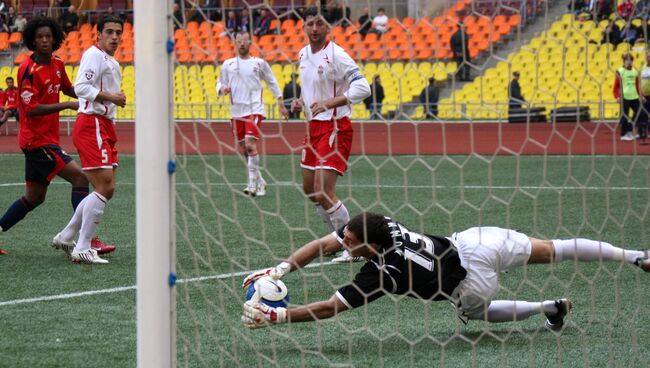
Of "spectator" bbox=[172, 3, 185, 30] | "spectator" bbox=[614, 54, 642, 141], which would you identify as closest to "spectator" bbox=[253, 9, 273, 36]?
"spectator" bbox=[172, 3, 185, 30]

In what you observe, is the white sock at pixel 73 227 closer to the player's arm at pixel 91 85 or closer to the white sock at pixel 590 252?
the player's arm at pixel 91 85

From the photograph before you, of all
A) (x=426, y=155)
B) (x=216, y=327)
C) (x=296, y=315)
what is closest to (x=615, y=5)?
(x=296, y=315)

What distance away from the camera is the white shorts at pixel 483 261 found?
538cm

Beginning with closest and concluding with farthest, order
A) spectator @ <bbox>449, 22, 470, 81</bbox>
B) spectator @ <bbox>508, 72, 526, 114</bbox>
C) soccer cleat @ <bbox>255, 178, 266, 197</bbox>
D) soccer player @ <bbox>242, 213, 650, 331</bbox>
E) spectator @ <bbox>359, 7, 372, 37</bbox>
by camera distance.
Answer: spectator @ <bbox>449, 22, 470, 81</bbox>
soccer player @ <bbox>242, 213, 650, 331</bbox>
spectator @ <bbox>359, 7, 372, 37</bbox>
spectator @ <bbox>508, 72, 526, 114</bbox>
soccer cleat @ <bbox>255, 178, 266, 197</bbox>

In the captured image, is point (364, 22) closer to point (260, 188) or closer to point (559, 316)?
point (559, 316)

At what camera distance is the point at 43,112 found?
8125 millimetres

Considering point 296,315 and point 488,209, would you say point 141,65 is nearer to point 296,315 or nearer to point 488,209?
point 296,315

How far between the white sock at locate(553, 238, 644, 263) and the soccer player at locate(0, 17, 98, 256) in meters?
4.23

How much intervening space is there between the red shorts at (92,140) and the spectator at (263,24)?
139cm

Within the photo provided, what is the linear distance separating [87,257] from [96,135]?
0.93 m

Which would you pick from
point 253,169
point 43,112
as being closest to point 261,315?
point 43,112

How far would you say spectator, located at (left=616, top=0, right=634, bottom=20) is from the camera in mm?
4574

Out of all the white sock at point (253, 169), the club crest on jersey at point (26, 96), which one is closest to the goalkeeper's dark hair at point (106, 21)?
the club crest on jersey at point (26, 96)

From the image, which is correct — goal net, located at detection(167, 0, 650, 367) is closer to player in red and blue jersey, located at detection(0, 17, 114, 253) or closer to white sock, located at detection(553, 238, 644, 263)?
white sock, located at detection(553, 238, 644, 263)
